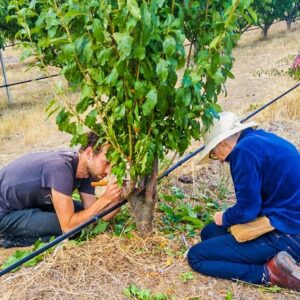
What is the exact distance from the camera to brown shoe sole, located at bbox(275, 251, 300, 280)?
287 centimetres

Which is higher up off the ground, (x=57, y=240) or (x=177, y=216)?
(x=57, y=240)

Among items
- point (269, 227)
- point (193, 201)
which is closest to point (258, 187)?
point (269, 227)

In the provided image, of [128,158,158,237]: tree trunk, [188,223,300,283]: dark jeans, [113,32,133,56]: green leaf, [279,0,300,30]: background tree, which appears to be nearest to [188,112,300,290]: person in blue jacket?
[188,223,300,283]: dark jeans

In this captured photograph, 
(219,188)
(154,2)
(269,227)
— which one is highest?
(154,2)

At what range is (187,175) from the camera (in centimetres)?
495

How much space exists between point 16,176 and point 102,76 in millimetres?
1497

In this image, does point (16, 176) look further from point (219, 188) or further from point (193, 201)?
point (219, 188)

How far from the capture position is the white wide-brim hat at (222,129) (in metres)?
2.95

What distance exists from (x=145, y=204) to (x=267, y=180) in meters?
0.86

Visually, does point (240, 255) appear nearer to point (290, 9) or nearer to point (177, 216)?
point (177, 216)

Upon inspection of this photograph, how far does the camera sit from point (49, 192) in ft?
12.3

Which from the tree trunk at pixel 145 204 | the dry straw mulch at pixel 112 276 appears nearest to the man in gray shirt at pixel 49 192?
the tree trunk at pixel 145 204

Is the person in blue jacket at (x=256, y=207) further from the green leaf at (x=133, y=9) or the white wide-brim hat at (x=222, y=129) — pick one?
the green leaf at (x=133, y=9)

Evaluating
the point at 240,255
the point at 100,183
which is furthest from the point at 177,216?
the point at 240,255
